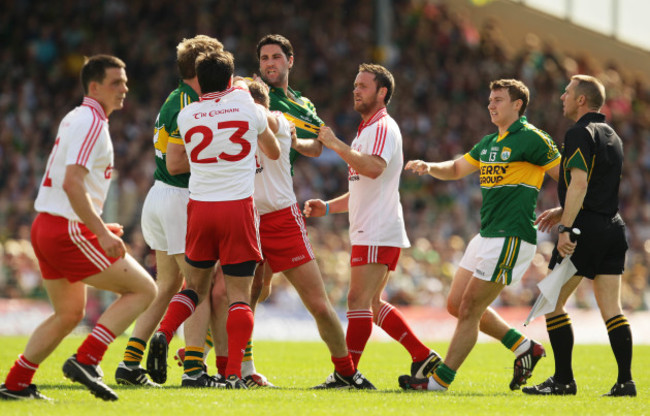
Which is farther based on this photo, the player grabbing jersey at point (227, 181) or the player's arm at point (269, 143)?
the player's arm at point (269, 143)

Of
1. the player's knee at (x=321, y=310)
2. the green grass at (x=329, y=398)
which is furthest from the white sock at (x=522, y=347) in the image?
the player's knee at (x=321, y=310)

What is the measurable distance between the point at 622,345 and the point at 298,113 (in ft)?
10.9

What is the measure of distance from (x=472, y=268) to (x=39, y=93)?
15.8m

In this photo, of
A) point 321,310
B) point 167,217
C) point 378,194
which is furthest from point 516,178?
point 167,217

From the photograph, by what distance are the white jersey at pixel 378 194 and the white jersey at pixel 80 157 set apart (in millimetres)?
2345

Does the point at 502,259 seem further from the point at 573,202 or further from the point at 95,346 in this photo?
the point at 95,346

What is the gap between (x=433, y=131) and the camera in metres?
24.5

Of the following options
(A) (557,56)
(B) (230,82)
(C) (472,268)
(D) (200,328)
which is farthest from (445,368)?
(A) (557,56)

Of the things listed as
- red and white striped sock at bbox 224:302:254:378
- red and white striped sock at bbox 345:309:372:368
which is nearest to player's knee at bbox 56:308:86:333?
Result: red and white striped sock at bbox 224:302:254:378

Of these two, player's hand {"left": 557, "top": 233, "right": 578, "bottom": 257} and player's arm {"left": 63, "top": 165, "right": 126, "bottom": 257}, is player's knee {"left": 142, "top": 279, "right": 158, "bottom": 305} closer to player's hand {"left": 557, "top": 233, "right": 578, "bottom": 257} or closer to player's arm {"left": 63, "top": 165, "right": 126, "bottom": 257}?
player's arm {"left": 63, "top": 165, "right": 126, "bottom": 257}

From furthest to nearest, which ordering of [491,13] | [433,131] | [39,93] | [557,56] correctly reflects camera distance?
[491,13], [557,56], [433,131], [39,93]

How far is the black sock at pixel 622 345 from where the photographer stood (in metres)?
7.70

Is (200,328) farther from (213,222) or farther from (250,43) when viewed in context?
(250,43)

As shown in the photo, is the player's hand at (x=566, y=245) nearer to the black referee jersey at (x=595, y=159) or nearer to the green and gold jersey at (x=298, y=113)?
the black referee jersey at (x=595, y=159)
